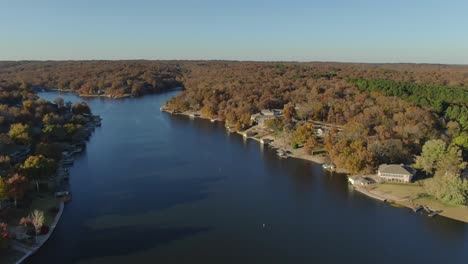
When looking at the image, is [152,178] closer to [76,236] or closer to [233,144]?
[76,236]

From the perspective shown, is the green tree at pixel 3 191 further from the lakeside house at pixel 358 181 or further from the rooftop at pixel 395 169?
the rooftop at pixel 395 169

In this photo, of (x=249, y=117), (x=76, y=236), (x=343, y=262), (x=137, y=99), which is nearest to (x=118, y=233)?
(x=76, y=236)

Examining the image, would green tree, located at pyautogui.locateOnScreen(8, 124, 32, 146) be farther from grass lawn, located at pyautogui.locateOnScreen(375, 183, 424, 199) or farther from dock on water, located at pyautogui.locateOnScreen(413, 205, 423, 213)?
dock on water, located at pyautogui.locateOnScreen(413, 205, 423, 213)

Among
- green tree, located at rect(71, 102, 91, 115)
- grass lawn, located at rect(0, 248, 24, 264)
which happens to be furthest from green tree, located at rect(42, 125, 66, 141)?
grass lawn, located at rect(0, 248, 24, 264)

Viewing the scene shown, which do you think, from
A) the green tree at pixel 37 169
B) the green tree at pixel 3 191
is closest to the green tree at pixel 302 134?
the green tree at pixel 37 169

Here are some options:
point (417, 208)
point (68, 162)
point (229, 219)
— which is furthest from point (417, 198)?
point (68, 162)

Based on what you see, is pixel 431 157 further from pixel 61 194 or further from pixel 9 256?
pixel 9 256

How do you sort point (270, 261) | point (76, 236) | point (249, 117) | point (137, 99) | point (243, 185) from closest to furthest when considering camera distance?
point (270, 261), point (76, 236), point (243, 185), point (249, 117), point (137, 99)
